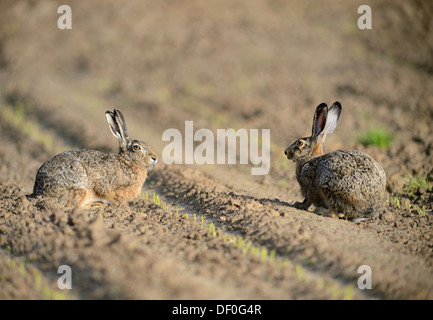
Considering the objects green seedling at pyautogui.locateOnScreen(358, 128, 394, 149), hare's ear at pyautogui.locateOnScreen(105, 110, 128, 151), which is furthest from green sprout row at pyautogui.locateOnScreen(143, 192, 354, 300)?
green seedling at pyautogui.locateOnScreen(358, 128, 394, 149)

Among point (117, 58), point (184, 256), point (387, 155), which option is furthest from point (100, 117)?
point (184, 256)

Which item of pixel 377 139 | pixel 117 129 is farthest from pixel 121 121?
pixel 377 139

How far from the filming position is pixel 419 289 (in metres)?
5.13

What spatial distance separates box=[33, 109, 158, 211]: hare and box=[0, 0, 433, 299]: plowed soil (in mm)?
306

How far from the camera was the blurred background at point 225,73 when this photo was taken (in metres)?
12.5

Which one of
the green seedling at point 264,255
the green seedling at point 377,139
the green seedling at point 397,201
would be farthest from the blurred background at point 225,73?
the green seedling at point 264,255

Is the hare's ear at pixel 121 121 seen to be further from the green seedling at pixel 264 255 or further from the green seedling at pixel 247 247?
the green seedling at pixel 264 255

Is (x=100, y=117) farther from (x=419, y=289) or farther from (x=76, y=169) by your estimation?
(x=419, y=289)

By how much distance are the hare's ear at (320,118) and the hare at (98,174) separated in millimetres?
3007

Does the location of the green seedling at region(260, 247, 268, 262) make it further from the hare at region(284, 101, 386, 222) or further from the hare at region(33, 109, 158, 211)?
the hare at region(33, 109, 158, 211)

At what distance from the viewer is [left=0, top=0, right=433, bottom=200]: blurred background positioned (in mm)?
12539

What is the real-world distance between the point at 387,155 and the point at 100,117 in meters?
8.76

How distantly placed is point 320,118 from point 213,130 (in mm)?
5774

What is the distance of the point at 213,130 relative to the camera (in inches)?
533
